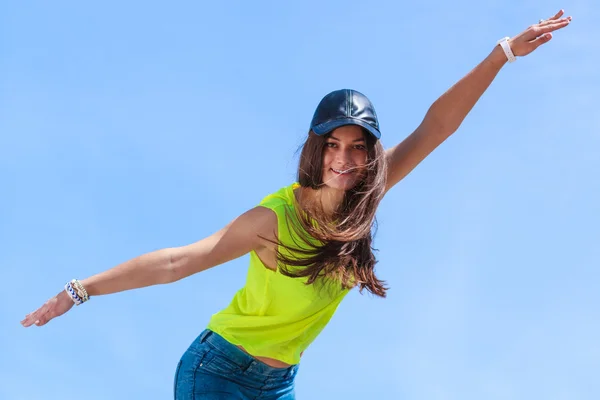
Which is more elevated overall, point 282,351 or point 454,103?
point 454,103

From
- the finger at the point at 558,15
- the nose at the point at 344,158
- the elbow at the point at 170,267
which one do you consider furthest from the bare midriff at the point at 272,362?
the finger at the point at 558,15

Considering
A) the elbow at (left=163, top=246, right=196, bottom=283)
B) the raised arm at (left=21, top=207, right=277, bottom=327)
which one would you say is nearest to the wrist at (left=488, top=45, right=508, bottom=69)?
the raised arm at (left=21, top=207, right=277, bottom=327)

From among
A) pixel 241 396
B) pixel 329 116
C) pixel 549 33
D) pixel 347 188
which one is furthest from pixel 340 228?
pixel 549 33

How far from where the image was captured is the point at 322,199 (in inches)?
242

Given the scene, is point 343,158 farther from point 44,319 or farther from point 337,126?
point 44,319

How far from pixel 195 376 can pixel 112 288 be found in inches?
35.9

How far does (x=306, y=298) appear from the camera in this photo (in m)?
5.85

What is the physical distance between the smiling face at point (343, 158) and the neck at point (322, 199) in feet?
0.26

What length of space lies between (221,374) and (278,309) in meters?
0.60

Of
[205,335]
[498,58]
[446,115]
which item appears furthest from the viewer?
[446,115]

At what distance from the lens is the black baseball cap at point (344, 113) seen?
5934mm

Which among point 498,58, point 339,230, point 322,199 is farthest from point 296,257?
point 498,58

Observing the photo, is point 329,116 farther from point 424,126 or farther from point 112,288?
point 112,288

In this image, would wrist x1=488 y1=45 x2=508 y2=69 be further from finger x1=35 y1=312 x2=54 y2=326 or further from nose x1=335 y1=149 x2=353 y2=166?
finger x1=35 y1=312 x2=54 y2=326
